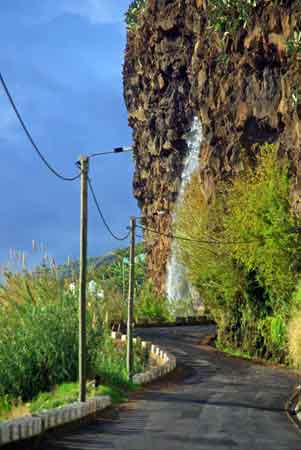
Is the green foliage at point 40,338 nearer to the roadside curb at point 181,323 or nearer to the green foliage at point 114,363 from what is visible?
the green foliage at point 114,363

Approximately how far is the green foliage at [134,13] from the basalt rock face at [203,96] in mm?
1201

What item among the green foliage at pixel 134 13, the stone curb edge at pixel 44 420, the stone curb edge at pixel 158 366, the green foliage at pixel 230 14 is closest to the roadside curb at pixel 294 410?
the stone curb edge at pixel 44 420

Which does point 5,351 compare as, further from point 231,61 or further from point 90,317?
point 231,61

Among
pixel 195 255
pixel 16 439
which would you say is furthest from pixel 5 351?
pixel 195 255

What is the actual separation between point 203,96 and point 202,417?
45065mm

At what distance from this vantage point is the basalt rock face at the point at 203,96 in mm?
54250

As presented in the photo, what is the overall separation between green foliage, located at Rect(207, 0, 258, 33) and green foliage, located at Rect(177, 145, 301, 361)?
9790 millimetres

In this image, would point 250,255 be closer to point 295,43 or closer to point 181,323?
point 295,43

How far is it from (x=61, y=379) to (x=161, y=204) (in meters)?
59.6

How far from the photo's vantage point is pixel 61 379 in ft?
98.9

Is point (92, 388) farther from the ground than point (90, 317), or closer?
closer

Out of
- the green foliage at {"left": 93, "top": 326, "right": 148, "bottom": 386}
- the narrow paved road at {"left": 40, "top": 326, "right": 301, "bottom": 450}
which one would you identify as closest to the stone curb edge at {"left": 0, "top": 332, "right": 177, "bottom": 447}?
the narrow paved road at {"left": 40, "top": 326, "right": 301, "bottom": 450}

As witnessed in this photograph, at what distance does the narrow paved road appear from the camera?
2073 centimetres

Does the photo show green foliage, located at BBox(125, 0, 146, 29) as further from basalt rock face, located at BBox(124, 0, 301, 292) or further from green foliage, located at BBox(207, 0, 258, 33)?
green foliage, located at BBox(207, 0, 258, 33)
